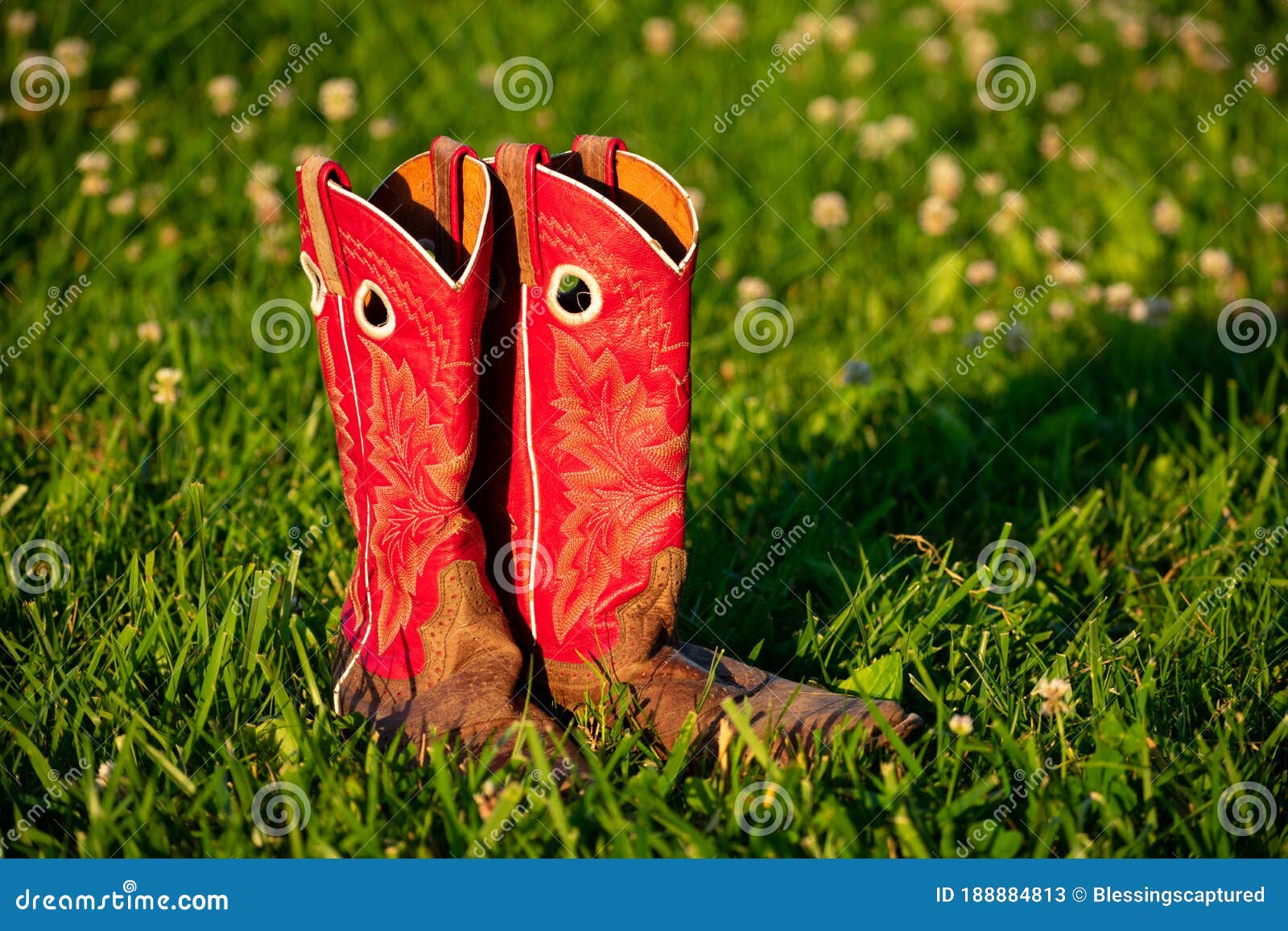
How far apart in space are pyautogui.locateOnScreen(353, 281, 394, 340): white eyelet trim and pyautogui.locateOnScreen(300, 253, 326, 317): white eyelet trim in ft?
0.22

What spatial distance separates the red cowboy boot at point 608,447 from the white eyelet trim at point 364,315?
19cm

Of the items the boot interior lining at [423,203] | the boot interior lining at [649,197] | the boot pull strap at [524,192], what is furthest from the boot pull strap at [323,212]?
the boot interior lining at [649,197]

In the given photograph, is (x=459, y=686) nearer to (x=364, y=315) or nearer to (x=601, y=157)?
(x=364, y=315)

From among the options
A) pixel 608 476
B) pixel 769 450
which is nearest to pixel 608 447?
pixel 608 476

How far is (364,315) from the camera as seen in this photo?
1.85m

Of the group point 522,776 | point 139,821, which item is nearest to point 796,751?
point 522,776

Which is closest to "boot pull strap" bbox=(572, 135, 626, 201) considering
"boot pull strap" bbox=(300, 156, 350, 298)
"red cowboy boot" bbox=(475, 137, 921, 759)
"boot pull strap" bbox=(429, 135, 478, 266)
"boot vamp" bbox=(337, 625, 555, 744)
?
"red cowboy boot" bbox=(475, 137, 921, 759)

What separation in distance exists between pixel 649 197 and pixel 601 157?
101 millimetres

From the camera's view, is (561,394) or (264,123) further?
(264,123)

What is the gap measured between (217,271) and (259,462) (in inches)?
44.6

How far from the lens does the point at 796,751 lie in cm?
186

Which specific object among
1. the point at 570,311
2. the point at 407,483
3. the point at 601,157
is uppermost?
the point at 601,157

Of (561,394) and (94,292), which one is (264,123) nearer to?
(94,292)

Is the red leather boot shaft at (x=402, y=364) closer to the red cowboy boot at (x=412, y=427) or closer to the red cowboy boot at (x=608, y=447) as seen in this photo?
the red cowboy boot at (x=412, y=427)
